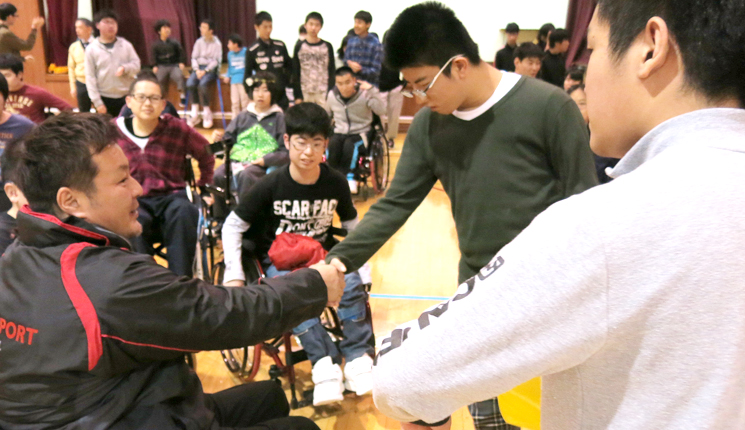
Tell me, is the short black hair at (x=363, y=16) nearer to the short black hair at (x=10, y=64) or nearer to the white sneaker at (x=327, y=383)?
the short black hair at (x=10, y=64)

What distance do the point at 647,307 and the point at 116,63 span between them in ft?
21.2

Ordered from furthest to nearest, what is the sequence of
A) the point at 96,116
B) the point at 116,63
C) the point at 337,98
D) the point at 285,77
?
the point at 285,77 → the point at 116,63 → the point at 337,98 → the point at 96,116

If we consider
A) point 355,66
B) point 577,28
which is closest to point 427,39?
point 355,66

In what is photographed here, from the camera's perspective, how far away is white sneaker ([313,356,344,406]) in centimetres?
235

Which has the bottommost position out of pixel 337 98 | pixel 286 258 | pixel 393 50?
pixel 286 258

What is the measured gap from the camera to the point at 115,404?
1.17m

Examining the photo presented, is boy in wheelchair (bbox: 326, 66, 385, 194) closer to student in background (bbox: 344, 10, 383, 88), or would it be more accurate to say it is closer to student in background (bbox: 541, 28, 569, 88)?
student in background (bbox: 344, 10, 383, 88)

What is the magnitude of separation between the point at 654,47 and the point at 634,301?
0.25 meters

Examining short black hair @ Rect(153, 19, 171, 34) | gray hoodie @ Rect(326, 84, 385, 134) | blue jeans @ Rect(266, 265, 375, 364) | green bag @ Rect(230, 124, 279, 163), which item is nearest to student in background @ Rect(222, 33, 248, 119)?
short black hair @ Rect(153, 19, 171, 34)

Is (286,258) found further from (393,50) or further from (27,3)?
(27,3)

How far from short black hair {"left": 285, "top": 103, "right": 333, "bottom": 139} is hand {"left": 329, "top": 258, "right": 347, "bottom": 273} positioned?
1.23m

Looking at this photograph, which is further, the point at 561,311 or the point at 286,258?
the point at 286,258

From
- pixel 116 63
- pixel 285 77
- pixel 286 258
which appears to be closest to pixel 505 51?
pixel 285 77

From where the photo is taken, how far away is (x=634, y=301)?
18.6 inches
